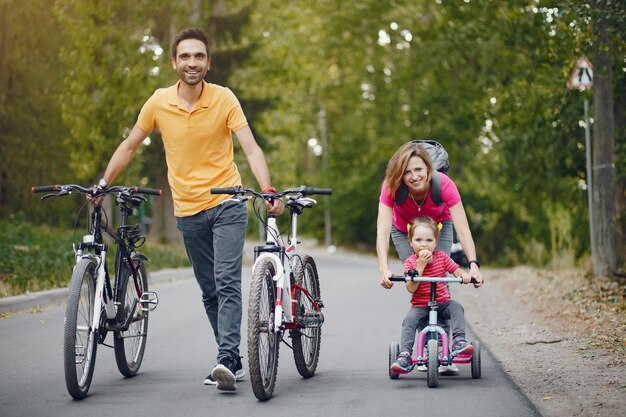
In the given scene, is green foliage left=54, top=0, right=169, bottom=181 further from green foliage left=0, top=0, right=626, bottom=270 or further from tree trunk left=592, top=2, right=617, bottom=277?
tree trunk left=592, top=2, right=617, bottom=277

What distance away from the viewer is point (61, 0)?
23547mm

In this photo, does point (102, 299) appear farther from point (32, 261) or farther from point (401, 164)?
point (32, 261)

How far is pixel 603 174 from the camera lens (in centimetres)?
1536

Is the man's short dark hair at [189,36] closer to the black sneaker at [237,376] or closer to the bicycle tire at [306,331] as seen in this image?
the bicycle tire at [306,331]

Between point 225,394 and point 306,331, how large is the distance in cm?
96

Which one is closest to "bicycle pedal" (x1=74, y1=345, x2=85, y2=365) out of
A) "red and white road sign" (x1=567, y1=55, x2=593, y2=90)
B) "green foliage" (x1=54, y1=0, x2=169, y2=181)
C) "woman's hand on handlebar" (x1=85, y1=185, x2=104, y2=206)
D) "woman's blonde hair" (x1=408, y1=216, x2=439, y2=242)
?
"woman's hand on handlebar" (x1=85, y1=185, x2=104, y2=206)

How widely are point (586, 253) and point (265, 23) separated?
63.1 ft

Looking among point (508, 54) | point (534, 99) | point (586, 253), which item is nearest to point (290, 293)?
point (534, 99)

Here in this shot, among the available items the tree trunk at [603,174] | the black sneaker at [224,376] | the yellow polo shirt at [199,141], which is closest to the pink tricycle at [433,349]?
the black sneaker at [224,376]

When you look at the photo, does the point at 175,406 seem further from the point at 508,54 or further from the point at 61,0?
the point at 61,0

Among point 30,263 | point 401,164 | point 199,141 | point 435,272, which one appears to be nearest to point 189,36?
point 199,141

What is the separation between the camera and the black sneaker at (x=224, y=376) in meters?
6.92

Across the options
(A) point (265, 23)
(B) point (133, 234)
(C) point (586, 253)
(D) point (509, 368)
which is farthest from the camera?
(A) point (265, 23)

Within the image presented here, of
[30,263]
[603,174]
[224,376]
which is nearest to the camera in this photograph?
[224,376]
